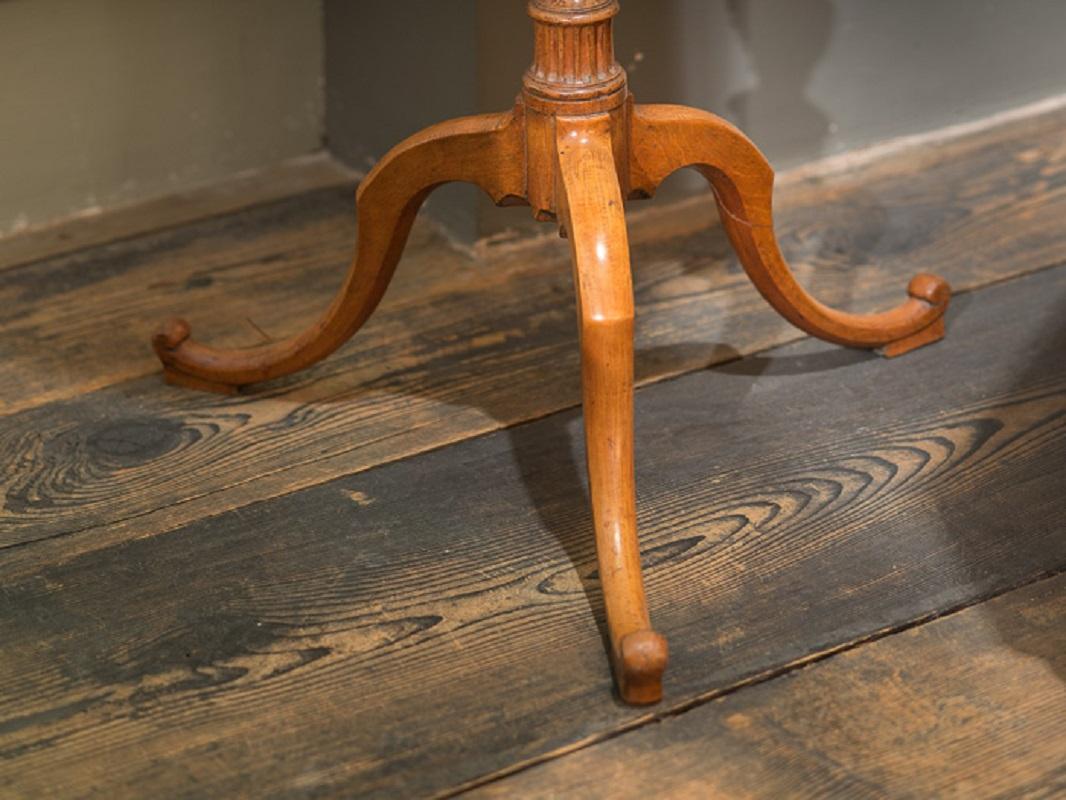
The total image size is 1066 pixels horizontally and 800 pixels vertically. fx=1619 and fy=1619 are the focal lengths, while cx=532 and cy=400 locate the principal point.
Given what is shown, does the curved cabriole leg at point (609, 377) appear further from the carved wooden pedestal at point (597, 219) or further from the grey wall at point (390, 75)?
the grey wall at point (390, 75)

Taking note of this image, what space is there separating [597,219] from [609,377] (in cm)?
11

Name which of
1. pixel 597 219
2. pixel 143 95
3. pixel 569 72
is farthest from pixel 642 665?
pixel 143 95

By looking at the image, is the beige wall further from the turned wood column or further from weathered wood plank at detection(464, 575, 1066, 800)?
weathered wood plank at detection(464, 575, 1066, 800)

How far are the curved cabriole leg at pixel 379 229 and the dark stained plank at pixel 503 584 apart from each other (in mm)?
143

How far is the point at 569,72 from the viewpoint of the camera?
45.0 inches

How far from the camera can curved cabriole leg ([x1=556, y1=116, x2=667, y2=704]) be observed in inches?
42.4

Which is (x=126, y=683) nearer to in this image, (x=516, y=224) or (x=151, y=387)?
(x=151, y=387)

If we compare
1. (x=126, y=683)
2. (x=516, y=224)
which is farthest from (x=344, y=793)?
(x=516, y=224)

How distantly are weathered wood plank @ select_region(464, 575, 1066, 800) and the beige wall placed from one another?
0.98 m

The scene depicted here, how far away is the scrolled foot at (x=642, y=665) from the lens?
103cm

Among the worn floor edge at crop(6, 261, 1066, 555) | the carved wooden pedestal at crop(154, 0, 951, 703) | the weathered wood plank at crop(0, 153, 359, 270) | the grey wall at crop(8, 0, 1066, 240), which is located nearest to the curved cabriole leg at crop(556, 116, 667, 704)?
the carved wooden pedestal at crop(154, 0, 951, 703)

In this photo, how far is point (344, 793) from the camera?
100 centimetres

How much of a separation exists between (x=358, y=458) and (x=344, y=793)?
388 millimetres

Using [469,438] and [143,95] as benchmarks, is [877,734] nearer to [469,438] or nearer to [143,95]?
[469,438]
